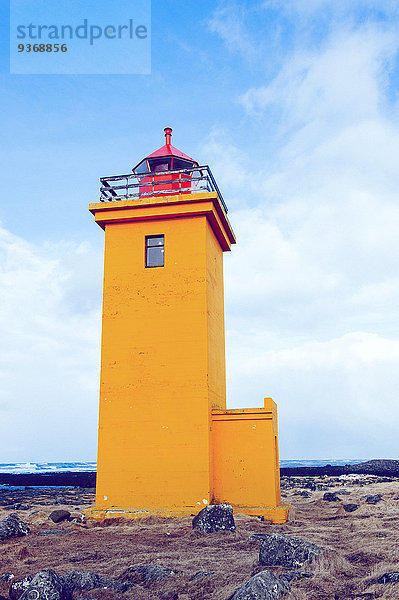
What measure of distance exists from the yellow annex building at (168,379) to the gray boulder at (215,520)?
1.36 metres

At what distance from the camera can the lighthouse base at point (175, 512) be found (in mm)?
11023

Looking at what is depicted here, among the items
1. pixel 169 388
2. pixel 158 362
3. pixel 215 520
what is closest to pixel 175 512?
pixel 215 520

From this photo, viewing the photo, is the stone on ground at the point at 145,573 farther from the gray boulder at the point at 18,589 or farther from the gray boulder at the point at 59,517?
the gray boulder at the point at 59,517

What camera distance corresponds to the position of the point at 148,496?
11.4 m

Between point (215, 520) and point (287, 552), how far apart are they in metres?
3.16

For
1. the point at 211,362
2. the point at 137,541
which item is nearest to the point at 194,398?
the point at 211,362

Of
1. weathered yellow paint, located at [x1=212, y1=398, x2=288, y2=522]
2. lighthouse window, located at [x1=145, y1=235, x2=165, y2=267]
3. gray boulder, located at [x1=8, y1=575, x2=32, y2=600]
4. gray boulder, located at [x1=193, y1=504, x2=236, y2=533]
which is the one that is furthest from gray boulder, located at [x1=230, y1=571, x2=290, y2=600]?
lighthouse window, located at [x1=145, y1=235, x2=165, y2=267]

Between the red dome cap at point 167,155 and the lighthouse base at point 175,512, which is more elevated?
the red dome cap at point 167,155

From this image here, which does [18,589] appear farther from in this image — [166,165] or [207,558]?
[166,165]

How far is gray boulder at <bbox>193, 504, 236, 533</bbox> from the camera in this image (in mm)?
9422

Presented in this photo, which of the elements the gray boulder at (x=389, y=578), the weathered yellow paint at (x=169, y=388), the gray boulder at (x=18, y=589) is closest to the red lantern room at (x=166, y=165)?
the weathered yellow paint at (x=169, y=388)

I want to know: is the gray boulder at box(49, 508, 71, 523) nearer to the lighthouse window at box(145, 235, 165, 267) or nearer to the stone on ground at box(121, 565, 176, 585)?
the stone on ground at box(121, 565, 176, 585)

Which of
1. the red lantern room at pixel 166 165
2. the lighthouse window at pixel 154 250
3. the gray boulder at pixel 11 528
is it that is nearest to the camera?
the gray boulder at pixel 11 528

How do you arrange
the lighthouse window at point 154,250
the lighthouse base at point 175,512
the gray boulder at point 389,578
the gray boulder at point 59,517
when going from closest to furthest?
the gray boulder at point 389,578, the lighthouse base at point 175,512, the gray boulder at point 59,517, the lighthouse window at point 154,250
